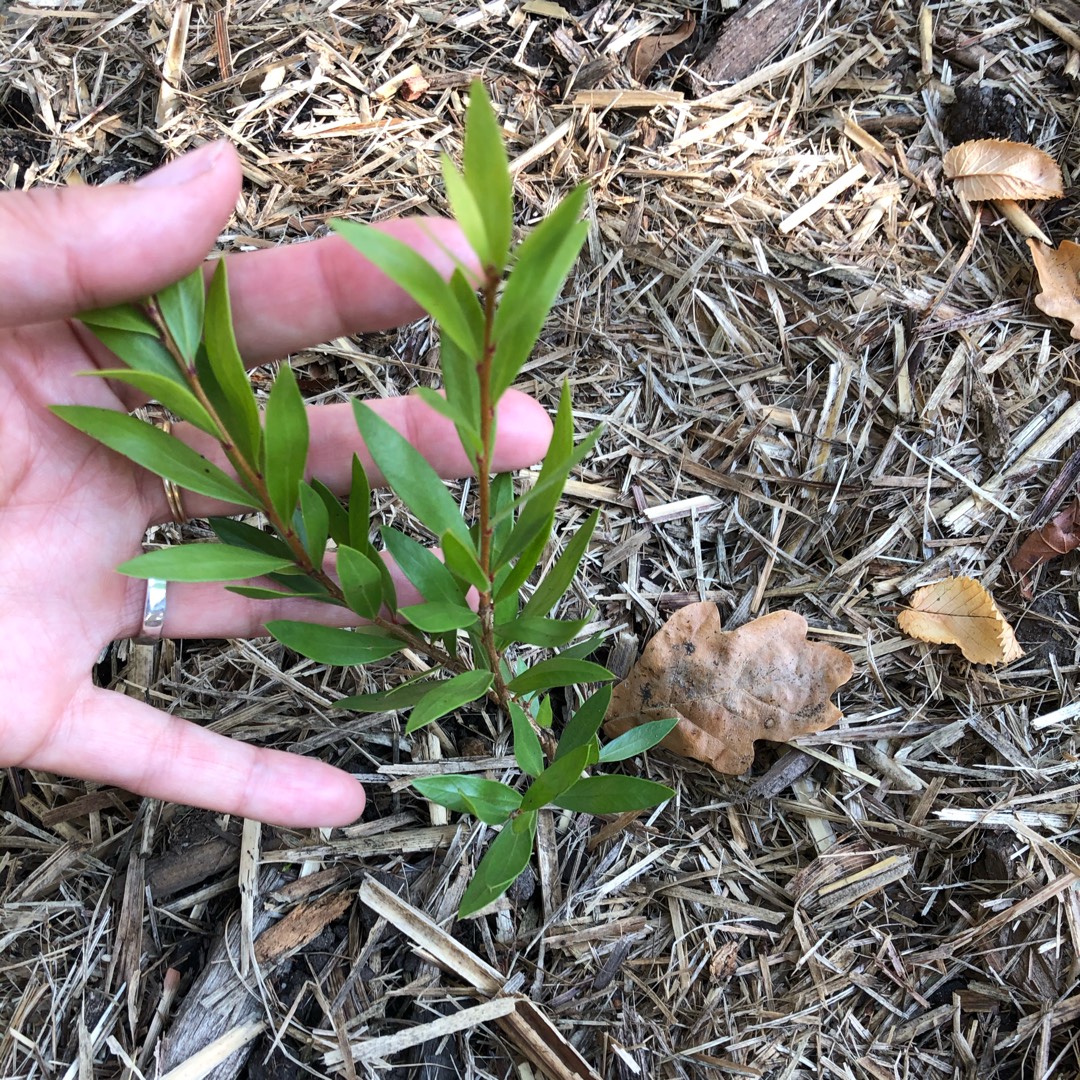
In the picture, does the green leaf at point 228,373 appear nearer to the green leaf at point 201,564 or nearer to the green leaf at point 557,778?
the green leaf at point 201,564

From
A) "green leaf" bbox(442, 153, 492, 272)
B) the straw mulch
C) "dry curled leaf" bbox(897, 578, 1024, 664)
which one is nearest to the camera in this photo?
"green leaf" bbox(442, 153, 492, 272)

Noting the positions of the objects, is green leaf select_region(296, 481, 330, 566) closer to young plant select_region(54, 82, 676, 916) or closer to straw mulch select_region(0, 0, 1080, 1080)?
young plant select_region(54, 82, 676, 916)

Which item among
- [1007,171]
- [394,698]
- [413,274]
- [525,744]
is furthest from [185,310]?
[1007,171]

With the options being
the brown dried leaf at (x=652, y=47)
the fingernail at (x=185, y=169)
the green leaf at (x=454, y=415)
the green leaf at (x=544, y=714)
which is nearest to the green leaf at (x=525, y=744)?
the green leaf at (x=544, y=714)

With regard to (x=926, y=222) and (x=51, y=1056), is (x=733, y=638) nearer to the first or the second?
(x=926, y=222)

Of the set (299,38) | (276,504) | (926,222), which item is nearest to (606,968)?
(276,504)

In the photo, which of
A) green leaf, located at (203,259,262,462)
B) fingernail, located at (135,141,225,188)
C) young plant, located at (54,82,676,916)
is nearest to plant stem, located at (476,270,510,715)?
young plant, located at (54,82,676,916)
